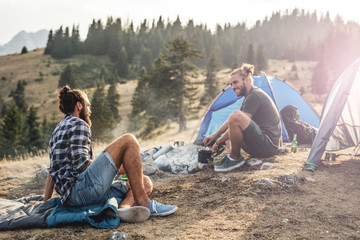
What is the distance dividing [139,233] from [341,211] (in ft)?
8.73

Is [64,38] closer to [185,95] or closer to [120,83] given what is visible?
[120,83]

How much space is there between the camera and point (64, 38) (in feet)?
286

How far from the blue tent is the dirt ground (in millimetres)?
2849

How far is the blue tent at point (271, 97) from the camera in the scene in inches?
351

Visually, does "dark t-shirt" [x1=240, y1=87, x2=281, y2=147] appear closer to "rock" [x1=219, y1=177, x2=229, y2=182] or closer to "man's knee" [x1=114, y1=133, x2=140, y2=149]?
"rock" [x1=219, y1=177, x2=229, y2=182]

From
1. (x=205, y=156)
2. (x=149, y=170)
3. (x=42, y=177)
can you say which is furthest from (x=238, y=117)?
(x=42, y=177)

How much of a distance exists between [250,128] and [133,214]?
3.07 m

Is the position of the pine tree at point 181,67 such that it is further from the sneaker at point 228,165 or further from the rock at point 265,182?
the rock at point 265,182

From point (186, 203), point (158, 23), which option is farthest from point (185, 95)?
point (158, 23)

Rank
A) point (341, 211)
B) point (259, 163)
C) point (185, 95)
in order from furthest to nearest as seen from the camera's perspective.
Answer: point (185, 95)
point (259, 163)
point (341, 211)

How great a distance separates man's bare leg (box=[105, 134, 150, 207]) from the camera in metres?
3.40

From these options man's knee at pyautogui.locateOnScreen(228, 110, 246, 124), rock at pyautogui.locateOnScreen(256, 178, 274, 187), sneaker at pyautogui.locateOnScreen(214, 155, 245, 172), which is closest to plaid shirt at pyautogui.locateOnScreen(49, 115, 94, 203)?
rock at pyautogui.locateOnScreen(256, 178, 274, 187)

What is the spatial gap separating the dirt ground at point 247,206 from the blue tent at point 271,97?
285 centimetres

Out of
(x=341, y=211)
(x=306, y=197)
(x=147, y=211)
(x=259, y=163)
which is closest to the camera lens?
(x=147, y=211)
